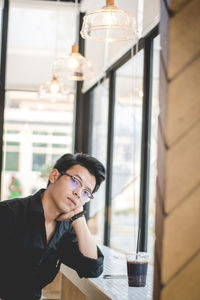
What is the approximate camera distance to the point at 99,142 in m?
5.73

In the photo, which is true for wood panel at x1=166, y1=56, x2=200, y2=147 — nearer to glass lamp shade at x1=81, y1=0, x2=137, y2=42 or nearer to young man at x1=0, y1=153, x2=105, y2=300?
young man at x1=0, y1=153, x2=105, y2=300

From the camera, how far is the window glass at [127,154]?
4016mm

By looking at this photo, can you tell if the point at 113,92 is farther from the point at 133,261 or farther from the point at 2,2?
the point at 133,261

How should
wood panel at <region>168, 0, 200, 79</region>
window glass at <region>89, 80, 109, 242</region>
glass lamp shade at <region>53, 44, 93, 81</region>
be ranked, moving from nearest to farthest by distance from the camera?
wood panel at <region>168, 0, 200, 79</region>, glass lamp shade at <region>53, 44, 93, 81</region>, window glass at <region>89, 80, 109, 242</region>

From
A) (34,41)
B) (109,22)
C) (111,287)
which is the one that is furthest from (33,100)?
(111,287)

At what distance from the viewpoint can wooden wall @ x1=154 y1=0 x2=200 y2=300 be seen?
1.42 metres

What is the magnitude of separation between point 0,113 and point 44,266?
447cm

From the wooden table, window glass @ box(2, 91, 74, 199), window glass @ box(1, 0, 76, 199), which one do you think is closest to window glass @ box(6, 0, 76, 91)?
window glass @ box(1, 0, 76, 199)

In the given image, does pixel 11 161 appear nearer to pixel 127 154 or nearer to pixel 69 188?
pixel 127 154

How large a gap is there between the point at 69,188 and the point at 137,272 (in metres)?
0.54

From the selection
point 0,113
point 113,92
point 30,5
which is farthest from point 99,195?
point 30,5

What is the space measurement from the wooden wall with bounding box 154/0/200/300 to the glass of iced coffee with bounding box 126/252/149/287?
2.40 feet

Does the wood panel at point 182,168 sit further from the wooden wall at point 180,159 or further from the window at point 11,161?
the window at point 11,161

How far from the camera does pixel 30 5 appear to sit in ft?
21.3
